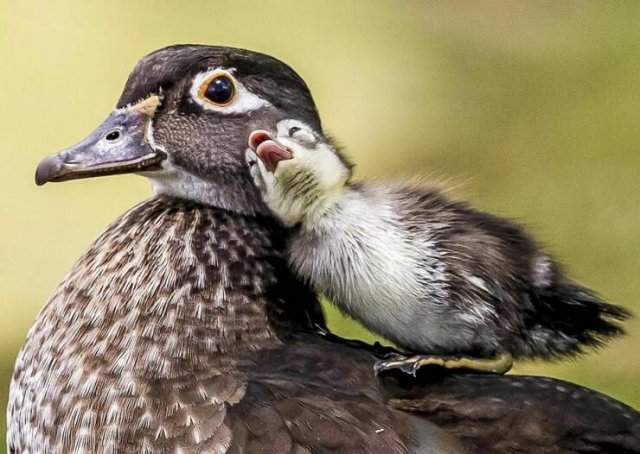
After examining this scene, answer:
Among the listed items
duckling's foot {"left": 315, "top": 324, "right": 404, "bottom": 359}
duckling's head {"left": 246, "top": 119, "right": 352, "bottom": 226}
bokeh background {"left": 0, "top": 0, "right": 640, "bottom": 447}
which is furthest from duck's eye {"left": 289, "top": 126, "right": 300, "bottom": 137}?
bokeh background {"left": 0, "top": 0, "right": 640, "bottom": 447}

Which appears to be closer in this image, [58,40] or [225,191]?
[225,191]

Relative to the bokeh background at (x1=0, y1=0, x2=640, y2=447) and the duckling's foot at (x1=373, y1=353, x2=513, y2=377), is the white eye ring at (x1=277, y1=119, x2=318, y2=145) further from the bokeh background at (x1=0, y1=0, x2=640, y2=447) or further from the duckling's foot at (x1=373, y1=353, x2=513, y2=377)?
the bokeh background at (x1=0, y1=0, x2=640, y2=447)

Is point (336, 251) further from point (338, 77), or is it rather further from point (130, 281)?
point (338, 77)

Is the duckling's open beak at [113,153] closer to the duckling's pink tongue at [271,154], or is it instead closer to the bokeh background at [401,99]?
the duckling's pink tongue at [271,154]

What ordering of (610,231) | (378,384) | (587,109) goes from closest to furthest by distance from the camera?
(378,384) < (610,231) < (587,109)

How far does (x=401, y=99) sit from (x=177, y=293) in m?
1.74

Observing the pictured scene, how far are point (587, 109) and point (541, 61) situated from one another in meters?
0.21

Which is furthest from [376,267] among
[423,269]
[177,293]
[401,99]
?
[401,99]

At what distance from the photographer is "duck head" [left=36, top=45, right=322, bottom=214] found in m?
0.90

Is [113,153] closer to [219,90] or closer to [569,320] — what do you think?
[219,90]

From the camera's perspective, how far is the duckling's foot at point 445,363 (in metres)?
0.85

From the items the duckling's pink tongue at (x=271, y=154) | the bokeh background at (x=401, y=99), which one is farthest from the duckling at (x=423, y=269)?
the bokeh background at (x=401, y=99)

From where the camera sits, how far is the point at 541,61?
2.71 m

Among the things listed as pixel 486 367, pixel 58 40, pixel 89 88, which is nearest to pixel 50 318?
pixel 486 367
